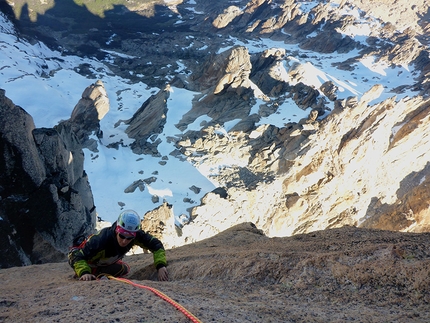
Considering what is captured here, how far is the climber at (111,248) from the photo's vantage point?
4875 mm

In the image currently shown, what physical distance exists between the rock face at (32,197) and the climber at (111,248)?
7912 millimetres

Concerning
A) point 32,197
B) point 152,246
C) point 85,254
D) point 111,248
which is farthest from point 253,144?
point 85,254

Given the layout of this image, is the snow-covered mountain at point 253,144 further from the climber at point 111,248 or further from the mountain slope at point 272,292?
the mountain slope at point 272,292

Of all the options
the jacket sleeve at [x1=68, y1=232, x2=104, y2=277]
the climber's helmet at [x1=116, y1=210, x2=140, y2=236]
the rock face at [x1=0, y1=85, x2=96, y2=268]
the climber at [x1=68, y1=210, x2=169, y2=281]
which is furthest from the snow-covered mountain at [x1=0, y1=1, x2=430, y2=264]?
the climber's helmet at [x1=116, y1=210, x2=140, y2=236]

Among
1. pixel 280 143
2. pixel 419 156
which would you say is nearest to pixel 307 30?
pixel 419 156

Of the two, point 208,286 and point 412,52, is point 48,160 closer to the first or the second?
point 208,286

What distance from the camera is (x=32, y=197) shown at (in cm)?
1207

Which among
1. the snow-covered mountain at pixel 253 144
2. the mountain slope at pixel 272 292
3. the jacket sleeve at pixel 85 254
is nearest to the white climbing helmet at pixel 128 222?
the jacket sleeve at pixel 85 254

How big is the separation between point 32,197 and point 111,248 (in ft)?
28.5

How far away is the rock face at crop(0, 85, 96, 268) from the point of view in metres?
11.4

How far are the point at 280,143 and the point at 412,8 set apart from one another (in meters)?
102

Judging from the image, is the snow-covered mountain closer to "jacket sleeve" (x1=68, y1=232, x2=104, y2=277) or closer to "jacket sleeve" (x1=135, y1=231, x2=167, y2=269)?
"jacket sleeve" (x1=135, y1=231, x2=167, y2=269)

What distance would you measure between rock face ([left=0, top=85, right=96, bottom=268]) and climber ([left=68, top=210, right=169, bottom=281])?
26.0ft

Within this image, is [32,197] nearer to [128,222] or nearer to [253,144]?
[128,222]
